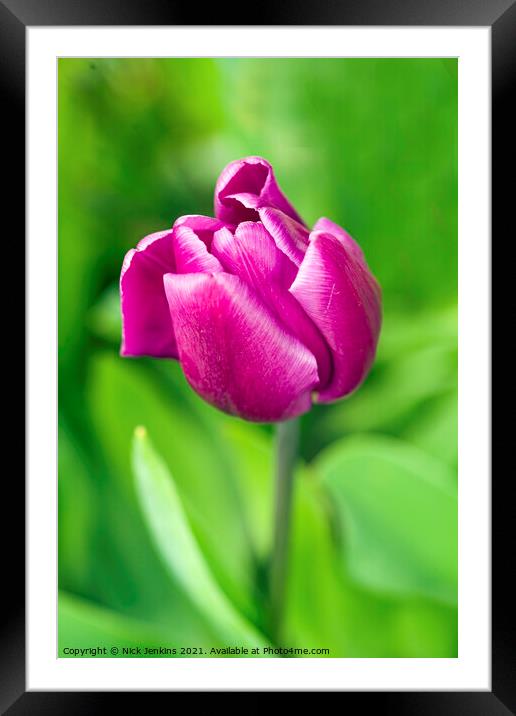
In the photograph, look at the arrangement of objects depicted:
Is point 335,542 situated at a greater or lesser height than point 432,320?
lesser

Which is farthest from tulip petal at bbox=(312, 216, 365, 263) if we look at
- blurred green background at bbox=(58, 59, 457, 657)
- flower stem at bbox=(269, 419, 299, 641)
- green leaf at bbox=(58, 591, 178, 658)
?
green leaf at bbox=(58, 591, 178, 658)

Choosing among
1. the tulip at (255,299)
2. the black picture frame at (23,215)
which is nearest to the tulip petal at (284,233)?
the tulip at (255,299)

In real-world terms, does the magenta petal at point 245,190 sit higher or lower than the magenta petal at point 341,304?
higher

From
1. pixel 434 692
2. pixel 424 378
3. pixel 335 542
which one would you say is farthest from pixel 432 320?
pixel 434 692

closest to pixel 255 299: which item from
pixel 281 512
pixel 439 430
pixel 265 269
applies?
pixel 265 269

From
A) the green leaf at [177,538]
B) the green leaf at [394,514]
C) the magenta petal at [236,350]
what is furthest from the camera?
the green leaf at [394,514]

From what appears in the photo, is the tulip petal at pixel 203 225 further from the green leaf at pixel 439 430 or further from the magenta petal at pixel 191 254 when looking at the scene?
the green leaf at pixel 439 430

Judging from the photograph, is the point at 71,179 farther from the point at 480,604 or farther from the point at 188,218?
the point at 480,604

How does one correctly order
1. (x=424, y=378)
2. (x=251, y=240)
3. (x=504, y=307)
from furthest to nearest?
(x=424, y=378) < (x=504, y=307) < (x=251, y=240)
